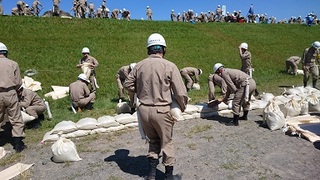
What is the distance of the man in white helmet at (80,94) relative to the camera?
315 inches

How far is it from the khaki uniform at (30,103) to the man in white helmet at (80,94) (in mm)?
1121

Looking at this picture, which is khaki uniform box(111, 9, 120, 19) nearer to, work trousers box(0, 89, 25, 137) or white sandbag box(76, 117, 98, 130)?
white sandbag box(76, 117, 98, 130)

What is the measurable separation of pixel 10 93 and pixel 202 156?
334 cm

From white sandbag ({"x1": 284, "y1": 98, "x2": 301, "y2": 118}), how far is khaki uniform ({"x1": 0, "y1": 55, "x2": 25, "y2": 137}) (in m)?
5.54

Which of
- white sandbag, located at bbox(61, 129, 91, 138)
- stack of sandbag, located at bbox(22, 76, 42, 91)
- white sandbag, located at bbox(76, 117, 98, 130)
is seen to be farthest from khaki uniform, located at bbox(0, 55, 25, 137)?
stack of sandbag, located at bbox(22, 76, 42, 91)

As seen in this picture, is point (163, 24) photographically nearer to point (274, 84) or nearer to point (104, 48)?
point (104, 48)

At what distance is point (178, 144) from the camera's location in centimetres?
549

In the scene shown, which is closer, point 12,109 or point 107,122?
point 12,109

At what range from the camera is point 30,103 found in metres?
6.74

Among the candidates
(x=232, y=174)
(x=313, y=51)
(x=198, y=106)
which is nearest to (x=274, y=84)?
(x=313, y=51)

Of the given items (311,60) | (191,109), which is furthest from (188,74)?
(311,60)

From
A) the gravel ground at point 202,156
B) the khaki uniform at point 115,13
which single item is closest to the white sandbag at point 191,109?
the gravel ground at point 202,156

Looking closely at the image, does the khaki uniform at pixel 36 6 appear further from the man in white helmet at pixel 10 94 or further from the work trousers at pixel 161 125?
the work trousers at pixel 161 125

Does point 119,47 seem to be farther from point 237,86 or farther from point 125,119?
point 237,86
